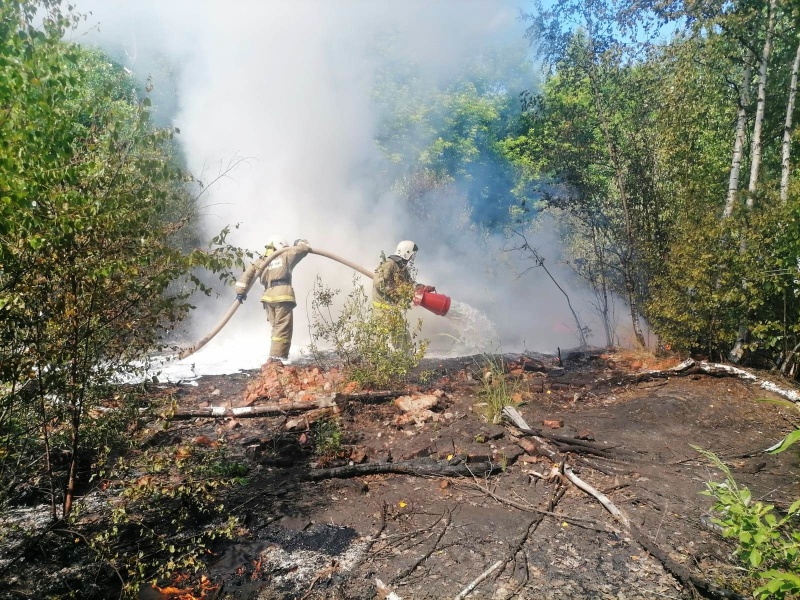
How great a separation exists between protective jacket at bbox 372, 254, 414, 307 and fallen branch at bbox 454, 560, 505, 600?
11.6ft

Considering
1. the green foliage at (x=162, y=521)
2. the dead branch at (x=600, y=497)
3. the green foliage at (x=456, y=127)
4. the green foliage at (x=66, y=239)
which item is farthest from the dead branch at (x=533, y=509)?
the green foliage at (x=456, y=127)

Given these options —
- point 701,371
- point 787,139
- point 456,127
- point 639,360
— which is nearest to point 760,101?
point 787,139

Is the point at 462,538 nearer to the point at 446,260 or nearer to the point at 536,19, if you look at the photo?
the point at 536,19

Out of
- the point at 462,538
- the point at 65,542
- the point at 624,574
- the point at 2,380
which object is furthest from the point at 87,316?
the point at 624,574

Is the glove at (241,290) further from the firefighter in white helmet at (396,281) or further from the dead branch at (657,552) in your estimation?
the dead branch at (657,552)

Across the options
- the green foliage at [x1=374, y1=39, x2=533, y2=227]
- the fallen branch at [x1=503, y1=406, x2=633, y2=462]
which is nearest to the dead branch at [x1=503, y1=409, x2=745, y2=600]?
the fallen branch at [x1=503, y1=406, x2=633, y2=462]

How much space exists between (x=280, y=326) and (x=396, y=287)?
3.07m

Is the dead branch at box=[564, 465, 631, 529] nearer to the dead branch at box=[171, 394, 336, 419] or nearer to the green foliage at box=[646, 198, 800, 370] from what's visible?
the dead branch at box=[171, 394, 336, 419]

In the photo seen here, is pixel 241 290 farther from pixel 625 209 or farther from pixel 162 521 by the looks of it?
pixel 625 209

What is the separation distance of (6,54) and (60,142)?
1.15 feet

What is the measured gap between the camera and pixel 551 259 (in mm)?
21750

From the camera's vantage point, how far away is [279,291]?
28.1 feet

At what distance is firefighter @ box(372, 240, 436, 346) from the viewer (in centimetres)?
609

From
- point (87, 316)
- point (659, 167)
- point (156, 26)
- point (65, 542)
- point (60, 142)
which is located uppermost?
point (156, 26)
